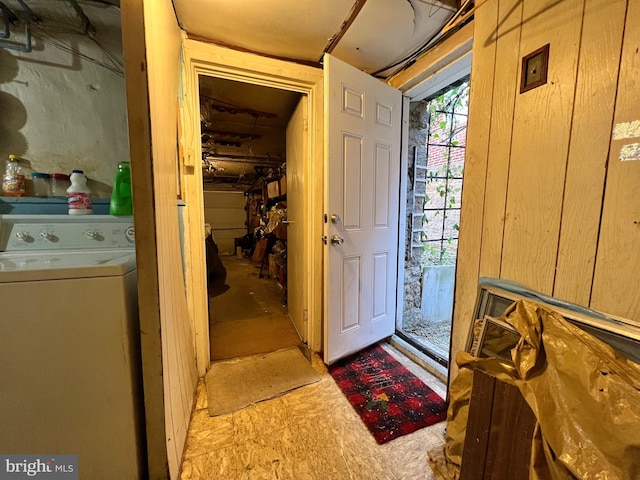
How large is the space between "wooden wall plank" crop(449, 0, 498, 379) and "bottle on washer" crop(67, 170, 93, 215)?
6.83 ft

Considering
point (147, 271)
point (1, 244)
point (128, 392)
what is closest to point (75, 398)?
point (128, 392)

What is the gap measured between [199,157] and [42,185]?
0.87 metres

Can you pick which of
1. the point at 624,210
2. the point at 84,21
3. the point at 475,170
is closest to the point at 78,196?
the point at 84,21

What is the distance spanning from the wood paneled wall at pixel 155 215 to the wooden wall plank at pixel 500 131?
1424mm

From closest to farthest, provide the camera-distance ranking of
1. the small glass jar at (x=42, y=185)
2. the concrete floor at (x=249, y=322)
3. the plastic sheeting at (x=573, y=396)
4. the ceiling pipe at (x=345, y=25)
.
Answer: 1. the plastic sheeting at (x=573, y=396)
2. the ceiling pipe at (x=345, y=25)
3. the small glass jar at (x=42, y=185)
4. the concrete floor at (x=249, y=322)

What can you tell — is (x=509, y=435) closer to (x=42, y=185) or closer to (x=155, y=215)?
(x=155, y=215)

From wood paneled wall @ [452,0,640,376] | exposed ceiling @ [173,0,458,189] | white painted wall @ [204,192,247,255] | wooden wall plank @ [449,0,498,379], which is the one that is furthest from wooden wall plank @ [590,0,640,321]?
white painted wall @ [204,192,247,255]

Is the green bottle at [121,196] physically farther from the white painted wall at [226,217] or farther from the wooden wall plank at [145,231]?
the white painted wall at [226,217]

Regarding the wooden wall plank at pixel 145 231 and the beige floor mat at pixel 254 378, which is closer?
the wooden wall plank at pixel 145 231

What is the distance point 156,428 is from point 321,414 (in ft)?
2.79

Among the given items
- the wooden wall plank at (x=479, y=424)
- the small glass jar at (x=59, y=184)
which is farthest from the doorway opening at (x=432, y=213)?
the small glass jar at (x=59, y=184)

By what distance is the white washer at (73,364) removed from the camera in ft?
2.66

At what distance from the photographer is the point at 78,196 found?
1.38 m

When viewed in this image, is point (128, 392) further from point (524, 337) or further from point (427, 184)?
point (427, 184)
